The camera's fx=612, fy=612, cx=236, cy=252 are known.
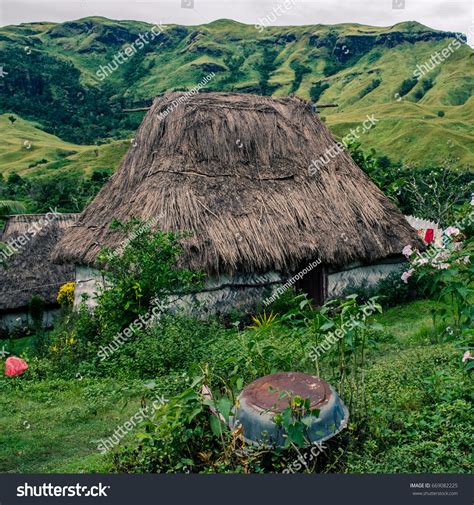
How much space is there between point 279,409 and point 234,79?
71.6 m

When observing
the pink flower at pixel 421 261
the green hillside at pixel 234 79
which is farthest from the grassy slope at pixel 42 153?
the pink flower at pixel 421 261

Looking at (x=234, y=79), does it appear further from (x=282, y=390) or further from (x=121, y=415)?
(x=282, y=390)

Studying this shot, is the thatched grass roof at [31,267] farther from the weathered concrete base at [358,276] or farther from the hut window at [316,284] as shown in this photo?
the weathered concrete base at [358,276]

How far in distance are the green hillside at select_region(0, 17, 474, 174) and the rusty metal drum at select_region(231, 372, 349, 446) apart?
3259cm

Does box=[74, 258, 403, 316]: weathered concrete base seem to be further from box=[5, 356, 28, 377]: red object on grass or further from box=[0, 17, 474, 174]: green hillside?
box=[0, 17, 474, 174]: green hillside

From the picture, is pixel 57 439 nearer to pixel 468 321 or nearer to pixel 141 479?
pixel 141 479

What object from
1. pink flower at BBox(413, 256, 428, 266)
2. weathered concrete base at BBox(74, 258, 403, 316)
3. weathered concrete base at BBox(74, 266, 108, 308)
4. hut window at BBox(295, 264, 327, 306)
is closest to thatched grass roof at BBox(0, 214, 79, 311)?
weathered concrete base at BBox(74, 266, 108, 308)

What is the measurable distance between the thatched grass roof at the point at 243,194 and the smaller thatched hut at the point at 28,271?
623 cm

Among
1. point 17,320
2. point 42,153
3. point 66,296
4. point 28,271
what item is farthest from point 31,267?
point 42,153

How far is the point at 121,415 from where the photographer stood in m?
6.29

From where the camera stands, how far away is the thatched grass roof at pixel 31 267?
17141 millimetres

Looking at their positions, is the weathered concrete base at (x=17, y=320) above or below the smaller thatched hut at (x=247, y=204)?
below

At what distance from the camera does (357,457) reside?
14.0 ft

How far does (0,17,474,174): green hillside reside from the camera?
47209mm
